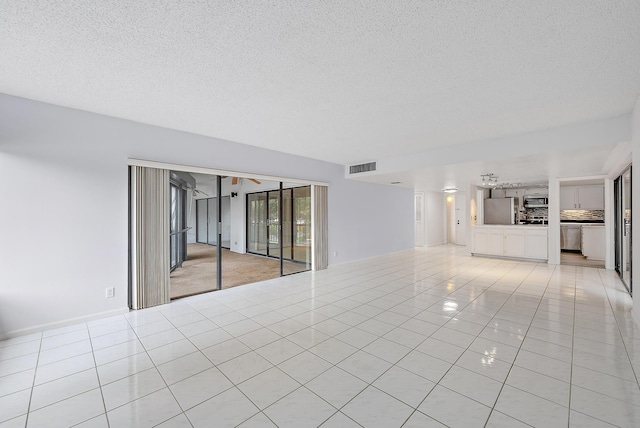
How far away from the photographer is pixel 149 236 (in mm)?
3920

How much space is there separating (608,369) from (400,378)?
175 cm

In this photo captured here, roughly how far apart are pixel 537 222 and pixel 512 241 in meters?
3.36

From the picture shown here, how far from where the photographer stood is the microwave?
961 centimetres

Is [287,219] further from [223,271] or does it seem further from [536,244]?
[536,244]

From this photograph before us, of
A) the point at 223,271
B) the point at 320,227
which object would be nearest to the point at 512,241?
the point at 320,227

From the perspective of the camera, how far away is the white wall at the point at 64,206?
3.01m

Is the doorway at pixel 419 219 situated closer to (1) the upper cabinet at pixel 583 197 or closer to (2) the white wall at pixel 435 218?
(2) the white wall at pixel 435 218

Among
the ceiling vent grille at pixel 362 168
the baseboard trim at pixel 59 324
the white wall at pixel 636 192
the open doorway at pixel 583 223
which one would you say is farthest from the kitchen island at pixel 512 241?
the baseboard trim at pixel 59 324

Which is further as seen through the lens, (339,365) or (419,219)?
(419,219)

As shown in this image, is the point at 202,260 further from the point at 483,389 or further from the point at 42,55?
the point at 483,389

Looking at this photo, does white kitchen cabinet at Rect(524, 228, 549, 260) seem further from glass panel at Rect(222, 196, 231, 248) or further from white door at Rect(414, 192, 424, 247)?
glass panel at Rect(222, 196, 231, 248)

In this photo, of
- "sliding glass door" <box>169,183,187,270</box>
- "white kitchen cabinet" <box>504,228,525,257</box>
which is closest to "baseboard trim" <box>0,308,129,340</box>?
"sliding glass door" <box>169,183,187,270</box>

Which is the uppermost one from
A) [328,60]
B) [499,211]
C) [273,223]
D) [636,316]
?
[328,60]

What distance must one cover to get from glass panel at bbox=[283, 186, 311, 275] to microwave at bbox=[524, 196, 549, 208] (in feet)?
27.8
